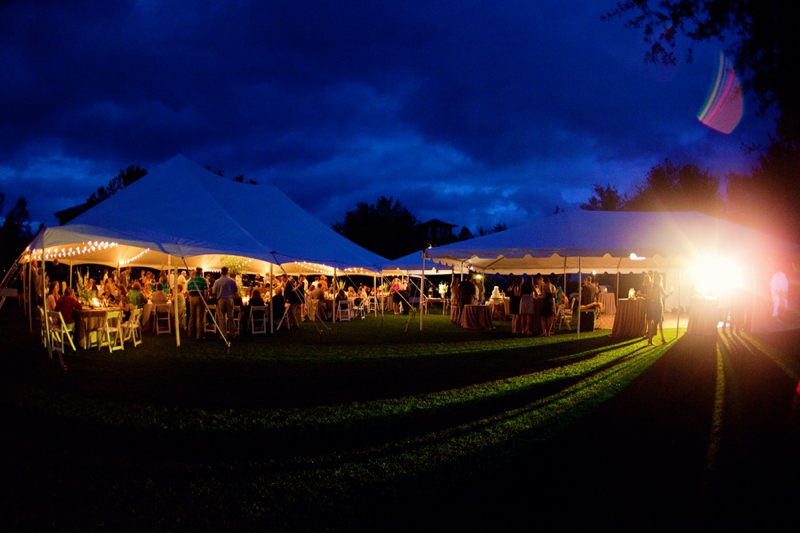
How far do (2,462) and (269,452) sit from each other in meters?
1.73

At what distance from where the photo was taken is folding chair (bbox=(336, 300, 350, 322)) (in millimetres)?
18141

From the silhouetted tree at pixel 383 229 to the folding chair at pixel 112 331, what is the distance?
115 ft

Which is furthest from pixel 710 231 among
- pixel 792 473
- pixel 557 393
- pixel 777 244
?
pixel 792 473

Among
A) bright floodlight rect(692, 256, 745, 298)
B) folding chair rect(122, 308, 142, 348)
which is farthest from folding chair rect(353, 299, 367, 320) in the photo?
bright floodlight rect(692, 256, 745, 298)

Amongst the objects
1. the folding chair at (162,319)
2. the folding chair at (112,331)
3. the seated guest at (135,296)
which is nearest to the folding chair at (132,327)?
the folding chair at (112,331)

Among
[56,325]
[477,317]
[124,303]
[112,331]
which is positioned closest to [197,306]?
[124,303]

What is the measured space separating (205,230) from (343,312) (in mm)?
7837

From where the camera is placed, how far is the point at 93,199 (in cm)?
4625

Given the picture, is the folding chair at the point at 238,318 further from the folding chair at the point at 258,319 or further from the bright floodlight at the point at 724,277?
the bright floodlight at the point at 724,277

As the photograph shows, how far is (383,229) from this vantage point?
46.3m

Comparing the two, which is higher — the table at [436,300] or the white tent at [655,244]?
the white tent at [655,244]

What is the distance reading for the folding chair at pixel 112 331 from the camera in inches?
A: 374

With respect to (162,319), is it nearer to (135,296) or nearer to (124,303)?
(124,303)

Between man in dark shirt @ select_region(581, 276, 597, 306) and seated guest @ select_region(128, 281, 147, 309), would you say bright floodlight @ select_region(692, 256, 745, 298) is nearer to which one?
man in dark shirt @ select_region(581, 276, 597, 306)
